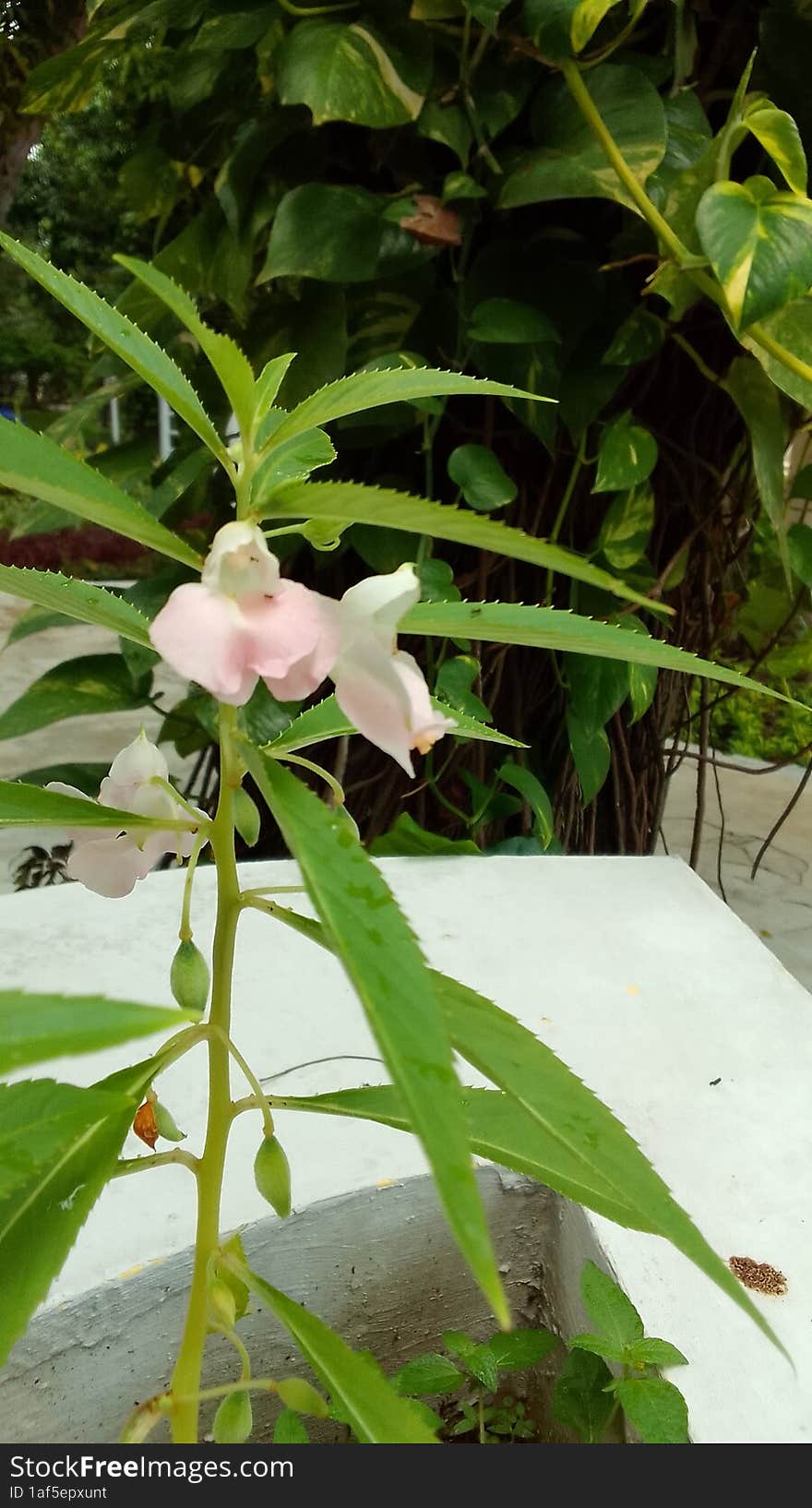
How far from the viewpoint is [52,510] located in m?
1.02

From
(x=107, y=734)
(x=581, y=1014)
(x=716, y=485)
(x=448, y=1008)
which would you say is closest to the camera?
(x=448, y=1008)

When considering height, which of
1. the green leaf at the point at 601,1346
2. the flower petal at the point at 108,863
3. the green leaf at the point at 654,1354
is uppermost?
the flower petal at the point at 108,863

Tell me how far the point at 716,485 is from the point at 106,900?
799mm

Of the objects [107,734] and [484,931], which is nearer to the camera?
[484,931]

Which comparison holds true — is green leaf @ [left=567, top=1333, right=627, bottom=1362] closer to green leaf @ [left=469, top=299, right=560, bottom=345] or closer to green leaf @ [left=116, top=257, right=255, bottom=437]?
green leaf @ [left=116, top=257, right=255, bottom=437]

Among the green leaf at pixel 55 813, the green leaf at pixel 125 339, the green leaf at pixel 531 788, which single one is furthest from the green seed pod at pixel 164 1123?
the green leaf at pixel 531 788

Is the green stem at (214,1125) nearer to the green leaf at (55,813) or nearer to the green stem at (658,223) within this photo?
the green leaf at (55,813)

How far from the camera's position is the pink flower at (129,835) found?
328 millimetres

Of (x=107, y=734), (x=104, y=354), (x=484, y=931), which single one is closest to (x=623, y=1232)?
(x=484, y=931)

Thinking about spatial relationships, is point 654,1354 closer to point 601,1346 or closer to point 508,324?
point 601,1346

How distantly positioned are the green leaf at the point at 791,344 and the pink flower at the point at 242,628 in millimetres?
742

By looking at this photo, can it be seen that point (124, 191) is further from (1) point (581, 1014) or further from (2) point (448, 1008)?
(2) point (448, 1008)

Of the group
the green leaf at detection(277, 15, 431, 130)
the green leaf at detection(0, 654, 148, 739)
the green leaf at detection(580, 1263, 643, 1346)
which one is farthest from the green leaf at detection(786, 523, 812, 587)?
the green leaf at detection(580, 1263, 643, 1346)

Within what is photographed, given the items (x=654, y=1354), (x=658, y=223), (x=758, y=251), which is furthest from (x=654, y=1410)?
(x=658, y=223)
